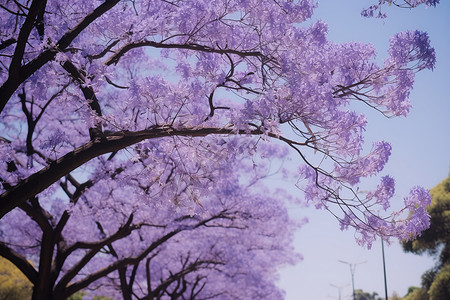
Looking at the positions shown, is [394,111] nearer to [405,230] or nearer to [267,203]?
[405,230]

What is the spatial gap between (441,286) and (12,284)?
55.4 feet

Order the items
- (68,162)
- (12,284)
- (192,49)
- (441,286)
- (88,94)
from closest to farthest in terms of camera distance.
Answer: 1. (68,162)
2. (88,94)
3. (192,49)
4. (12,284)
5. (441,286)

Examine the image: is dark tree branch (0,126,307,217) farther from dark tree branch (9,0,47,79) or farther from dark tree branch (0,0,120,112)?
dark tree branch (9,0,47,79)

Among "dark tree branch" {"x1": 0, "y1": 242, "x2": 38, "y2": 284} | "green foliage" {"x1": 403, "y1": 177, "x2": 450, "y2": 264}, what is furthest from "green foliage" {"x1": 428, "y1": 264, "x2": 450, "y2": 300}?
"dark tree branch" {"x1": 0, "y1": 242, "x2": 38, "y2": 284}

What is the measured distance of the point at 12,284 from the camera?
1872cm

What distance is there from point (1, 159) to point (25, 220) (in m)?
8.29

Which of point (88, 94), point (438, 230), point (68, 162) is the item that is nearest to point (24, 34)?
point (88, 94)

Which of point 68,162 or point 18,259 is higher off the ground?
point 18,259

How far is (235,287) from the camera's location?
20.8m

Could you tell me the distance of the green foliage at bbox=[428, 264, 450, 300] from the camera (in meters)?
20.8

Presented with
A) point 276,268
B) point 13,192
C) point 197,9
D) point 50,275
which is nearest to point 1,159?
point 13,192

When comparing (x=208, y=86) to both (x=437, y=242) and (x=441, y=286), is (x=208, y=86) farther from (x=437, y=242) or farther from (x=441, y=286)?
(x=437, y=242)

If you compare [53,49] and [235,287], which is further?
[235,287]

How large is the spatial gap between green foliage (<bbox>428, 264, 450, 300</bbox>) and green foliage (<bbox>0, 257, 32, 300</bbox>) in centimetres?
1625
